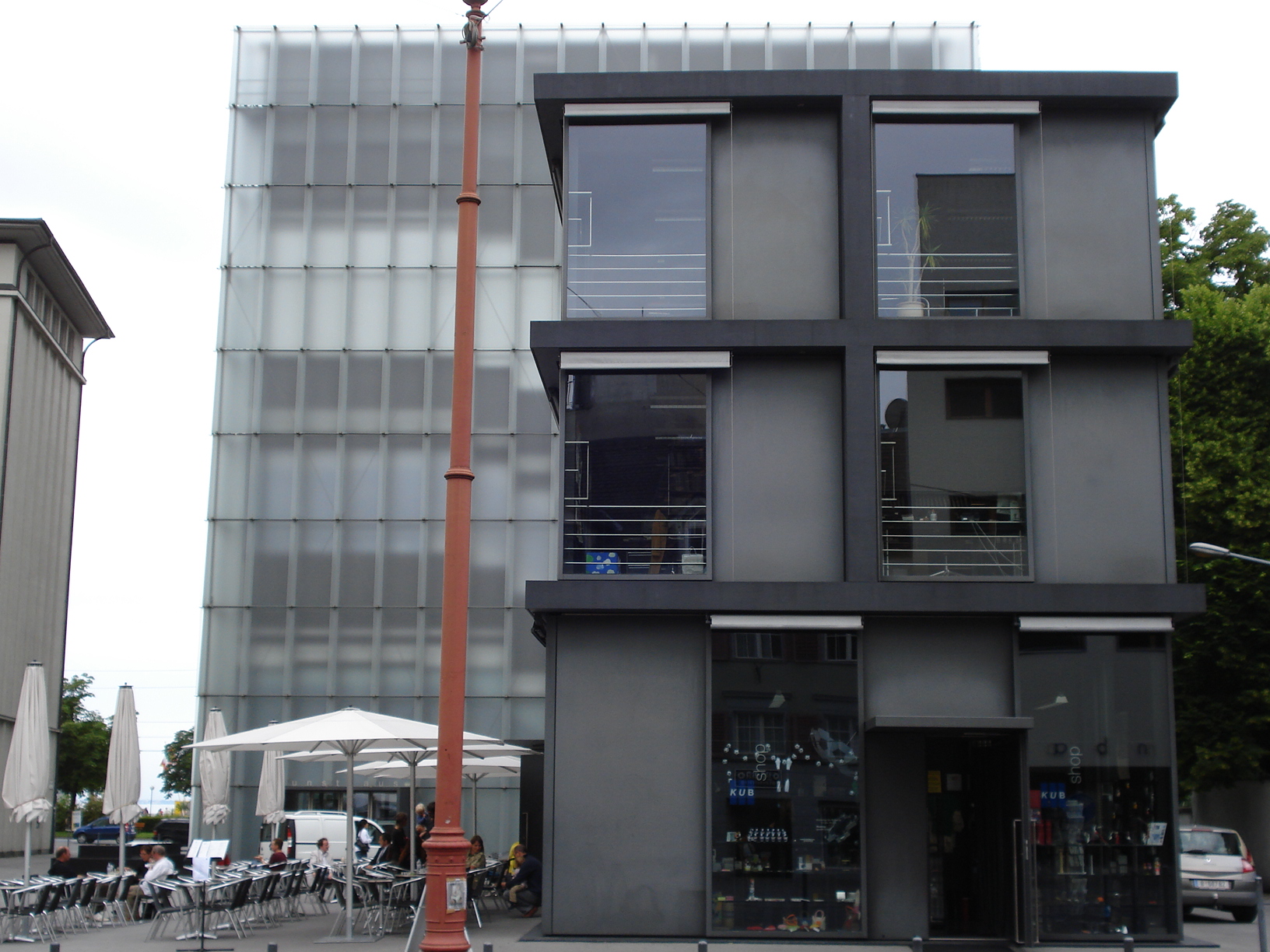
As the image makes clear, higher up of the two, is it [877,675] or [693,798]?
[877,675]

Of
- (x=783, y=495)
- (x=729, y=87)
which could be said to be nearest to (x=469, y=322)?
(x=783, y=495)

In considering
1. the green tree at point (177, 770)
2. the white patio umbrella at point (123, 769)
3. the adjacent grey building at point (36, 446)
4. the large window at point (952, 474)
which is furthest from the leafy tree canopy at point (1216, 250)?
the green tree at point (177, 770)

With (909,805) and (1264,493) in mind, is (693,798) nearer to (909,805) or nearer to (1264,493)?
(909,805)

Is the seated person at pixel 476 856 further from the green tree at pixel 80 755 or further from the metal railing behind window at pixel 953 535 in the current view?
the green tree at pixel 80 755

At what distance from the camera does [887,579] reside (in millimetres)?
17125

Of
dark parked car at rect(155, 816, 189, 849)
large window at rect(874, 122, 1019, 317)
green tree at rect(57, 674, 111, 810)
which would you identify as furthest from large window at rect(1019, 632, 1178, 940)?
green tree at rect(57, 674, 111, 810)

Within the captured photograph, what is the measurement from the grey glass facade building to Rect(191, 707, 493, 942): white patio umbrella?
17.7m

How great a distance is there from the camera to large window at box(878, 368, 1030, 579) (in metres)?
17.3

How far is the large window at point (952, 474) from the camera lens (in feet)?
56.8

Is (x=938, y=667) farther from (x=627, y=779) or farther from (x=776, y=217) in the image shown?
(x=776, y=217)

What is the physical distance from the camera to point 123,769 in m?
21.8

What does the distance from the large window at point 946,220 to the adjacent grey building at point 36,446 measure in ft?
107

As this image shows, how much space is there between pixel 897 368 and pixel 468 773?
13.0 metres

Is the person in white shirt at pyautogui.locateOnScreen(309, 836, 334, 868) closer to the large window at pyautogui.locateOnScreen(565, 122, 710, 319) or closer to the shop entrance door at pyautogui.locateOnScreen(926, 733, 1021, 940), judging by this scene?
the shop entrance door at pyautogui.locateOnScreen(926, 733, 1021, 940)
